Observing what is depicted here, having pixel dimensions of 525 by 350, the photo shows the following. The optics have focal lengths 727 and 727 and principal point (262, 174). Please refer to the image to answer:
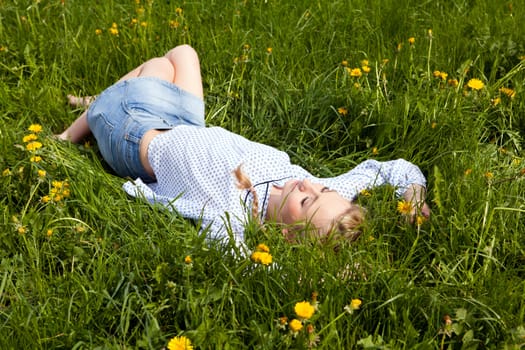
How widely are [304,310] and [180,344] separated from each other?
1.16 ft

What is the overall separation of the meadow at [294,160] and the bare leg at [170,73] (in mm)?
70

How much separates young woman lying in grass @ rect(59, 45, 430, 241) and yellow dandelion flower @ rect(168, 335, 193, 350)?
24.2 inches

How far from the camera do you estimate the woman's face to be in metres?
2.72

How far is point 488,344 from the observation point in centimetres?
212

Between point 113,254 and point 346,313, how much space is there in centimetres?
81

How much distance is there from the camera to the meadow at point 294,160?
2182mm

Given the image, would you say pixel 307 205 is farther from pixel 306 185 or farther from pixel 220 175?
pixel 220 175

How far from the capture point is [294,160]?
347 centimetres

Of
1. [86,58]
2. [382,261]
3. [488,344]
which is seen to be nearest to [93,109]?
[86,58]

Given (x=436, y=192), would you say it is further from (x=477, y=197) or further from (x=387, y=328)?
(x=387, y=328)

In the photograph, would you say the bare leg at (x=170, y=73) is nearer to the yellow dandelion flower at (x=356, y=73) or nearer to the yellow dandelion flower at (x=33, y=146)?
the yellow dandelion flower at (x=33, y=146)

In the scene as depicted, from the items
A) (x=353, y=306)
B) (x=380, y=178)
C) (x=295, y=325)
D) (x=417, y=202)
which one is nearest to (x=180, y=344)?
(x=295, y=325)

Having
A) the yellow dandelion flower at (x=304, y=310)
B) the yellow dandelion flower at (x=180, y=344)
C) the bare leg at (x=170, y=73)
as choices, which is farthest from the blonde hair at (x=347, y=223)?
the bare leg at (x=170, y=73)

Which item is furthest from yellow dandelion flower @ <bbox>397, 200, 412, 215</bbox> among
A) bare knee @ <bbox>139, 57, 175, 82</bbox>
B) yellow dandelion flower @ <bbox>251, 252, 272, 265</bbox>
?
bare knee @ <bbox>139, 57, 175, 82</bbox>
